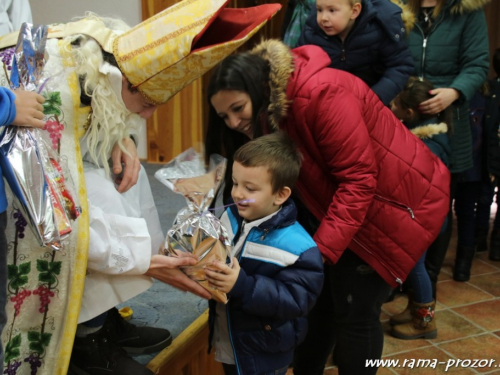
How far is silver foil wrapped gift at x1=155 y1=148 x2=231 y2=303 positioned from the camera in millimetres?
1372

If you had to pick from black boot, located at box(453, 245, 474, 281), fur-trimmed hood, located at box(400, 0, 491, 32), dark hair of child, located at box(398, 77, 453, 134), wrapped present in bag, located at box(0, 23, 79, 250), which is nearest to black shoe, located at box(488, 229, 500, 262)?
black boot, located at box(453, 245, 474, 281)

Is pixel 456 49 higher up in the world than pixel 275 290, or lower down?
higher up

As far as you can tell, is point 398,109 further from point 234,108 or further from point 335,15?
point 234,108

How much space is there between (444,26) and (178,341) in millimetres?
1713

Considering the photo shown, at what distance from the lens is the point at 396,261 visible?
1.80 meters

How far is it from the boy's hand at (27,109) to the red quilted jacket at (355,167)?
26.5 inches

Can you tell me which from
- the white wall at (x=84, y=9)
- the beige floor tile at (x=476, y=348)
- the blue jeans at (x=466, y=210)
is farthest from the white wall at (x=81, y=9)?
the beige floor tile at (x=476, y=348)

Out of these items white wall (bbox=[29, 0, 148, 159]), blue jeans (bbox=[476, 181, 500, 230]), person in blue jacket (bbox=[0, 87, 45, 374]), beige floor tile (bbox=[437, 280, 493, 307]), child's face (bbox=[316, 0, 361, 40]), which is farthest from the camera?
white wall (bbox=[29, 0, 148, 159])

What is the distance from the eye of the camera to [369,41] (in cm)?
224

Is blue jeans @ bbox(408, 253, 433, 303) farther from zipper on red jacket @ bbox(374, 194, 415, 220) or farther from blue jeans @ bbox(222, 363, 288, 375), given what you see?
blue jeans @ bbox(222, 363, 288, 375)

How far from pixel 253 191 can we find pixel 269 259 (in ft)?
0.58

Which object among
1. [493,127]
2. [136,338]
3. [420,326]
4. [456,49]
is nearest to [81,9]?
[456,49]

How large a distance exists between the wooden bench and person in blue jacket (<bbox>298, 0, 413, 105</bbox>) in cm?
105

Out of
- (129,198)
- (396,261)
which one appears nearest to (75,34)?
(129,198)
